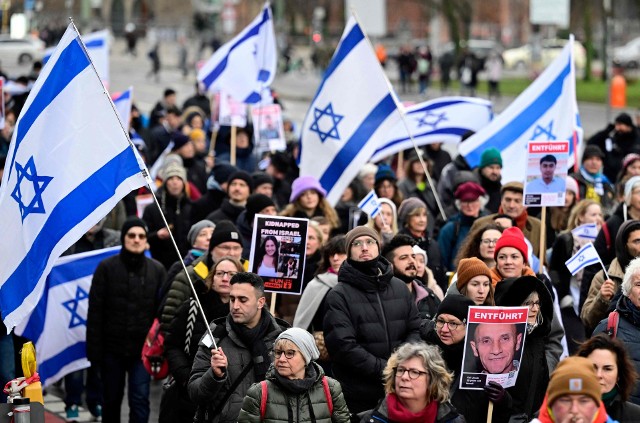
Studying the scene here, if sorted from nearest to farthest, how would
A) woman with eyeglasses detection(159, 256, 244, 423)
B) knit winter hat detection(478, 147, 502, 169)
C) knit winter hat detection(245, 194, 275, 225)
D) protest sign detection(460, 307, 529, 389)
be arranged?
1. protest sign detection(460, 307, 529, 389)
2. woman with eyeglasses detection(159, 256, 244, 423)
3. knit winter hat detection(245, 194, 275, 225)
4. knit winter hat detection(478, 147, 502, 169)

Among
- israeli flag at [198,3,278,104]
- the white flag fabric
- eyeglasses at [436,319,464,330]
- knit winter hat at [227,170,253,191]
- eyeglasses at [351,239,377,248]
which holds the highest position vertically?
israeli flag at [198,3,278,104]

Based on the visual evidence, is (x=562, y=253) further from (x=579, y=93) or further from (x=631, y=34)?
(x=631, y=34)

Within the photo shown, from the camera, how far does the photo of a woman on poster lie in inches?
379

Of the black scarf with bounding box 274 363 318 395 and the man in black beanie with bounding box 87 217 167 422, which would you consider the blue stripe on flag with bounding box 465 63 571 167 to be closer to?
the man in black beanie with bounding box 87 217 167 422

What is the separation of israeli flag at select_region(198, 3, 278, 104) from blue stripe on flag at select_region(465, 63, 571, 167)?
380 centimetres

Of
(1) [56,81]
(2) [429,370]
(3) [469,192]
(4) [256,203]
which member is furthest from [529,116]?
(2) [429,370]

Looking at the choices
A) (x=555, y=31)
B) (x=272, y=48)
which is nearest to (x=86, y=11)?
(x=555, y=31)

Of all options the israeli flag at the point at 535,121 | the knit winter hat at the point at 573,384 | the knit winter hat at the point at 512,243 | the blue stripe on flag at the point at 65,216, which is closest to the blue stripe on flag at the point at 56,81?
the blue stripe on flag at the point at 65,216

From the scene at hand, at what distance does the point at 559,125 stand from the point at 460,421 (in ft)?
25.2

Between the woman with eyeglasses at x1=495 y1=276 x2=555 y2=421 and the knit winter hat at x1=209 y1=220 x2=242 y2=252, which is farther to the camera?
the knit winter hat at x1=209 y1=220 x2=242 y2=252

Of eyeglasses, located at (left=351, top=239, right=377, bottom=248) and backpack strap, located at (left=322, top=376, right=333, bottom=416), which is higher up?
eyeglasses, located at (left=351, top=239, right=377, bottom=248)

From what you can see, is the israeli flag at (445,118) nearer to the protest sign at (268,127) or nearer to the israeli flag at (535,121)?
the israeli flag at (535,121)

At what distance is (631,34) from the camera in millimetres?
75500

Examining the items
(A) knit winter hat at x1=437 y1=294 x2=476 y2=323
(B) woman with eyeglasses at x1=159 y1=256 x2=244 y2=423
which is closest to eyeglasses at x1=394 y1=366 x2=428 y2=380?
(A) knit winter hat at x1=437 y1=294 x2=476 y2=323
